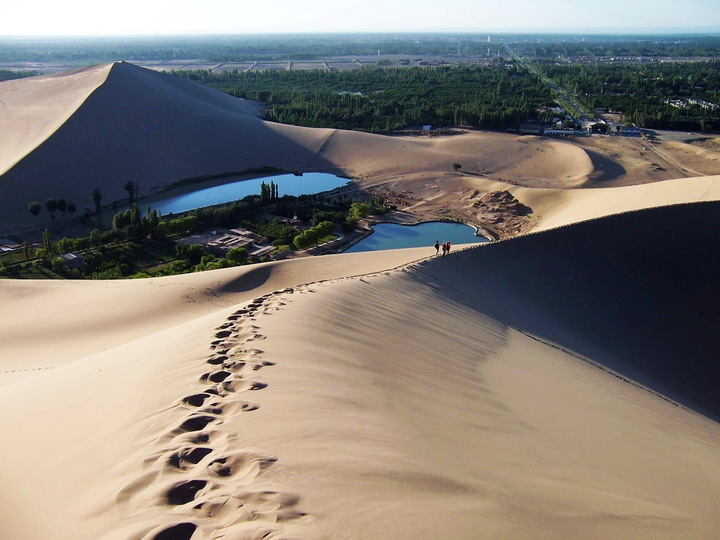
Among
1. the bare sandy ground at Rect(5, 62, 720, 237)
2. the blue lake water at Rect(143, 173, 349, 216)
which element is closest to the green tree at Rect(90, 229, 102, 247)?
the bare sandy ground at Rect(5, 62, 720, 237)

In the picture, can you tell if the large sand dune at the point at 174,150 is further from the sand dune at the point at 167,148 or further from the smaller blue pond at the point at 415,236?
the smaller blue pond at the point at 415,236

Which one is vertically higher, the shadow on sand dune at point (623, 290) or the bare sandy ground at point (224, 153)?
the bare sandy ground at point (224, 153)

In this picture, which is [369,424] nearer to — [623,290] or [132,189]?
[623,290]

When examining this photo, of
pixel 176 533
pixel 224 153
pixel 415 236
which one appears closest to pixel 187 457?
pixel 176 533

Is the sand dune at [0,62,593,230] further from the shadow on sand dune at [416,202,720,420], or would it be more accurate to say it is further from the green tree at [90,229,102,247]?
the shadow on sand dune at [416,202,720,420]

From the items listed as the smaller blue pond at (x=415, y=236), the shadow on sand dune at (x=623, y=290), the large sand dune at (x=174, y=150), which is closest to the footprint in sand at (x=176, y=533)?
the shadow on sand dune at (x=623, y=290)
